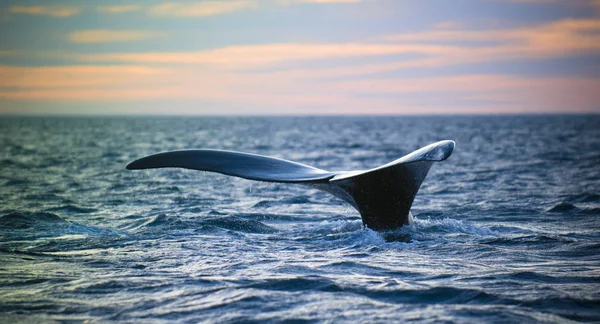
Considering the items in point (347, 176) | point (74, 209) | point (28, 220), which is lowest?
point (74, 209)

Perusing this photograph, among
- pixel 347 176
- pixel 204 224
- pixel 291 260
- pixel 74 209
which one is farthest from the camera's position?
pixel 74 209

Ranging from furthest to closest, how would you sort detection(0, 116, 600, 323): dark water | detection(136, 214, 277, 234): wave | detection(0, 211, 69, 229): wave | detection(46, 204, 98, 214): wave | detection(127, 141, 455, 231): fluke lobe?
detection(46, 204, 98, 214): wave
detection(0, 211, 69, 229): wave
detection(136, 214, 277, 234): wave
detection(127, 141, 455, 231): fluke lobe
detection(0, 116, 600, 323): dark water

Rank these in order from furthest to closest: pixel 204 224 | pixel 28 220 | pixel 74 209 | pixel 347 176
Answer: pixel 74 209 → pixel 28 220 → pixel 204 224 → pixel 347 176

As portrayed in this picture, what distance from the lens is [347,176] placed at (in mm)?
8258

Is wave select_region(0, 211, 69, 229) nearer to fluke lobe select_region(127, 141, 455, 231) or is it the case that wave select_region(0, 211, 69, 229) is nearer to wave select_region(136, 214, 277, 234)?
wave select_region(136, 214, 277, 234)

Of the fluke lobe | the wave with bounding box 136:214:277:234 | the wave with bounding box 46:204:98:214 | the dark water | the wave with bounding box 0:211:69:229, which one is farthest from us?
the wave with bounding box 46:204:98:214

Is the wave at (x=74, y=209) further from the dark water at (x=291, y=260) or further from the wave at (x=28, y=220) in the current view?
the wave at (x=28, y=220)

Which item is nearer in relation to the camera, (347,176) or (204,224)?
(347,176)

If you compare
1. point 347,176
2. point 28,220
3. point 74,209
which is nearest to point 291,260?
point 347,176

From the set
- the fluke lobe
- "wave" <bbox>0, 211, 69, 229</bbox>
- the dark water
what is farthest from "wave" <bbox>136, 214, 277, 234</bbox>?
the fluke lobe

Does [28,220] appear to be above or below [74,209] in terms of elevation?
above

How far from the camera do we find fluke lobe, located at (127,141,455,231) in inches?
320

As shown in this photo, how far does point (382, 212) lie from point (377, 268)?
4.65 feet

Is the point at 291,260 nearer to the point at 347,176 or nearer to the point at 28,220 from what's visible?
the point at 347,176
